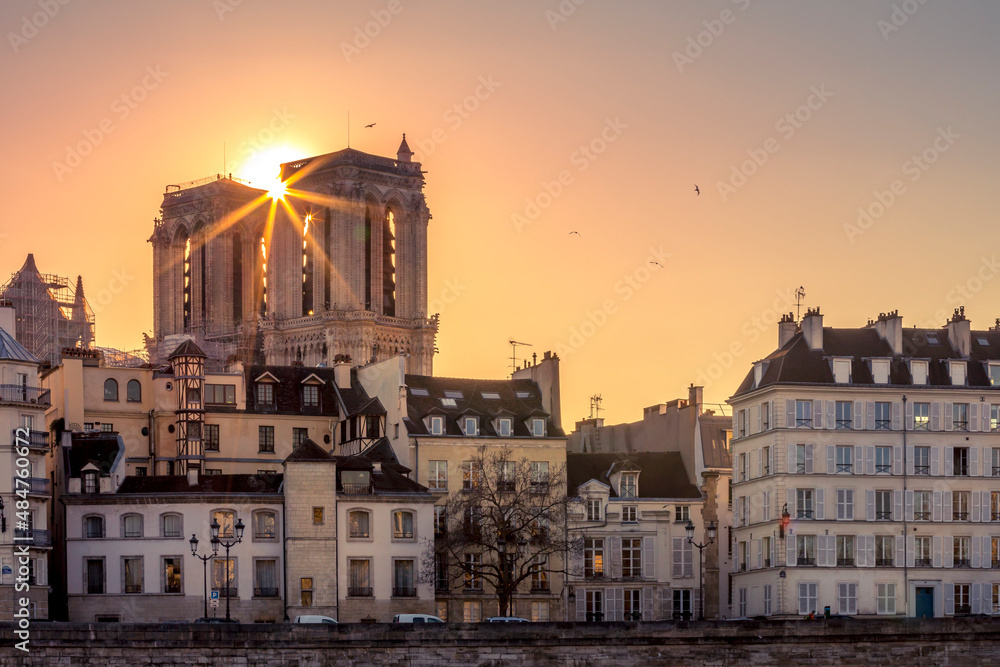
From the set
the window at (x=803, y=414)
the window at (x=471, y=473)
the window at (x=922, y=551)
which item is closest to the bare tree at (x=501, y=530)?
the window at (x=471, y=473)

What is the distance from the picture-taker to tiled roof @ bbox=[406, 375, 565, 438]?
98.2 meters

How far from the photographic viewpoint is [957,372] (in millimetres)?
95875

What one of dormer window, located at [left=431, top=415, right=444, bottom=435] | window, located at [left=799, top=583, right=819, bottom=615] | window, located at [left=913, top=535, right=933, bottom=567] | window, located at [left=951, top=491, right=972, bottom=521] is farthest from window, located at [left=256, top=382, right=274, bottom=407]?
window, located at [left=951, top=491, right=972, bottom=521]

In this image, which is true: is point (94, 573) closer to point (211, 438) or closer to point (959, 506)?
point (211, 438)

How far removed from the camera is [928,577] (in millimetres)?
93438

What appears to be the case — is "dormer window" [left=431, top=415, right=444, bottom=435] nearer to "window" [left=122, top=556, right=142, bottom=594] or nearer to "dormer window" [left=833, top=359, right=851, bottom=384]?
"window" [left=122, top=556, right=142, bottom=594]

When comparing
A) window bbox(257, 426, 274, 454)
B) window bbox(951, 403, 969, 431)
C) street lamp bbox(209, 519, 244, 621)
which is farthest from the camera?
window bbox(257, 426, 274, 454)

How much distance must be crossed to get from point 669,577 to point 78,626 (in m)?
33.6

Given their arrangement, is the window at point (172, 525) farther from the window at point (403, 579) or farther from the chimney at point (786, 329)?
the chimney at point (786, 329)

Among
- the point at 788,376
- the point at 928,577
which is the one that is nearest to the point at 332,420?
the point at 788,376

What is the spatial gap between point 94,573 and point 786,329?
32.9 meters

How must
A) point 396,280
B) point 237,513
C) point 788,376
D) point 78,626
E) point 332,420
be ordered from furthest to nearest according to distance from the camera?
point 396,280, point 332,420, point 788,376, point 237,513, point 78,626

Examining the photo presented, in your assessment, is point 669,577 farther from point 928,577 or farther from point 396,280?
point 396,280

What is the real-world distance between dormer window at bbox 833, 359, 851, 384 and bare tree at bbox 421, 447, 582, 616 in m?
13.2
